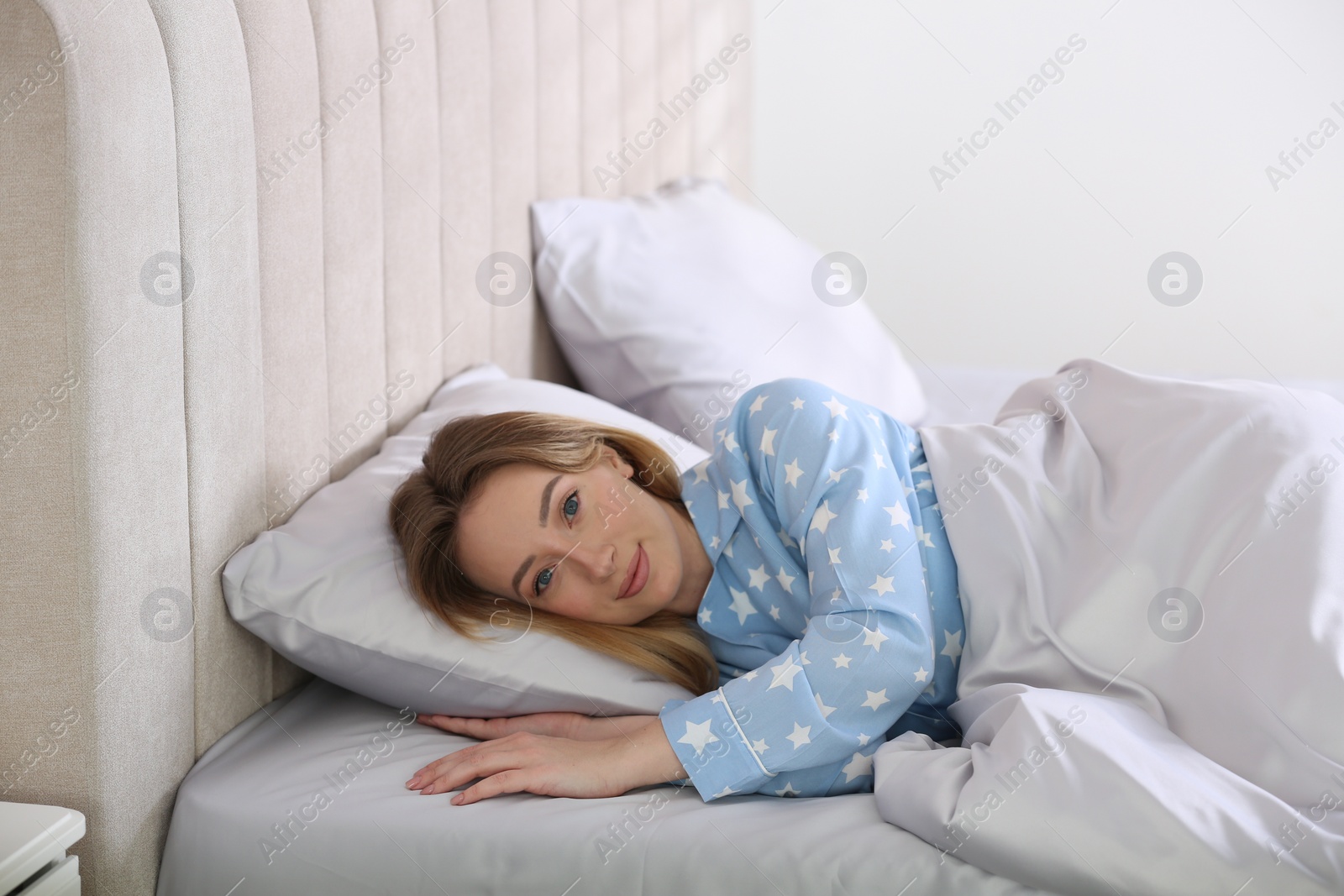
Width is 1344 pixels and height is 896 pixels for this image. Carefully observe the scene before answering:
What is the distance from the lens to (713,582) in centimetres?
116

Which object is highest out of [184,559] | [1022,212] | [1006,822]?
[1022,212]

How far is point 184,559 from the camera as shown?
92cm

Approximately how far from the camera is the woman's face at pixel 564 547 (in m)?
1.03

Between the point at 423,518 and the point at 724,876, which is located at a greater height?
the point at 423,518

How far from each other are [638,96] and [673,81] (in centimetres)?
23

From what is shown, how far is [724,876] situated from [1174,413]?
655 mm

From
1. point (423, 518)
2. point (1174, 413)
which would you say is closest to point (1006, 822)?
point (1174, 413)

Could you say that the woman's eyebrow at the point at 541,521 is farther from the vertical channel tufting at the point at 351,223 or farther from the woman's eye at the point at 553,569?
the vertical channel tufting at the point at 351,223

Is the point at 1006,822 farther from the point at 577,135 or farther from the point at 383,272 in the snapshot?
the point at 577,135

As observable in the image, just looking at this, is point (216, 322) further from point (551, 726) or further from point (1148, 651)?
point (1148, 651)

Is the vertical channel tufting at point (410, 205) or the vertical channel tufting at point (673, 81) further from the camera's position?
the vertical channel tufting at point (673, 81)

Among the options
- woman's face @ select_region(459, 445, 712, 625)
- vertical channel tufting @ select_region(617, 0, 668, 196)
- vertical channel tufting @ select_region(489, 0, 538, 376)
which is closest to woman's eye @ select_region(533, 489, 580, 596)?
woman's face @ select_region(459, 445, 712, 625)

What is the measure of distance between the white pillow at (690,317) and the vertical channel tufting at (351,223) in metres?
0.45

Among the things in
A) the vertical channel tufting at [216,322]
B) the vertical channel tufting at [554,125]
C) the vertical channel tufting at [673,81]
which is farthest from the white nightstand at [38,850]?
the vertical channel tufting at [673,81]
